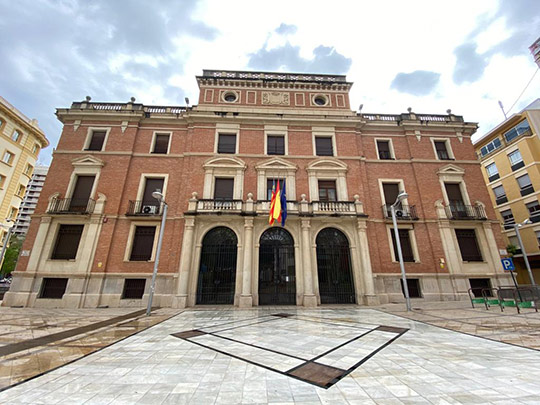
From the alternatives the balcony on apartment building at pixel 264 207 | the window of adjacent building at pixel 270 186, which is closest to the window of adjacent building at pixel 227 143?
the window of adjacent building at pixel 270 186

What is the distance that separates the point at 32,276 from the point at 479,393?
18.7 meters

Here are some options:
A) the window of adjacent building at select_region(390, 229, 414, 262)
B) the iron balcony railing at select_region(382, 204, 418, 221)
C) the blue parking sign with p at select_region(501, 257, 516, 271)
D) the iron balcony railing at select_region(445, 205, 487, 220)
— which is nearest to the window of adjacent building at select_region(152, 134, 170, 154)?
the iron balcony railing at select_region(382, 204, 418, 221)

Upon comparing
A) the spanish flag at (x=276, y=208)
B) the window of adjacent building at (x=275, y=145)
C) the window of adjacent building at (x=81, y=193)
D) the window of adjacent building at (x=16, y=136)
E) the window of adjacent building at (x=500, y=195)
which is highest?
the window of adjacent building at (x=16, y=136)

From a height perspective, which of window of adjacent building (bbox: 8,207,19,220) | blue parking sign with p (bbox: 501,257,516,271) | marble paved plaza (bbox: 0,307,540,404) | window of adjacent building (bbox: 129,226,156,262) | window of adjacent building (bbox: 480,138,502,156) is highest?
window of adjacent building (bbox: 480,138,502,156)

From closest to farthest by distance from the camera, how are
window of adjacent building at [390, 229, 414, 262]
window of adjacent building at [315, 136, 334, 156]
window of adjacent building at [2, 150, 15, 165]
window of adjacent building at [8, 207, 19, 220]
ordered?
1. window of adjacent building at [390, 229, 414, 262]
2. window of adjacent building at [315, 136, 334, 156]
3. window of adjacent building at [2, 150, 15, 165]
4. window of adjacent building at [8, 207, 19, 220]

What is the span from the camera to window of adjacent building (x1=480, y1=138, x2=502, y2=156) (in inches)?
923

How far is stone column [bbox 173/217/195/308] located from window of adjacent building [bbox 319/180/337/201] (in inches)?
334

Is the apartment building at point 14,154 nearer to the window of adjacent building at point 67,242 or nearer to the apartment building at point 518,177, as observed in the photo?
the window of adjacent building at point 67,242

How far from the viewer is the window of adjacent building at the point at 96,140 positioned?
52.0 feet

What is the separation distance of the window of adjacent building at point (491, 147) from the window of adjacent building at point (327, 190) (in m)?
21.5

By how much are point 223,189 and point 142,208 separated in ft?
17.3

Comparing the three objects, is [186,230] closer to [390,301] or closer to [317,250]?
[317,250]

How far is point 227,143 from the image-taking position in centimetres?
1625

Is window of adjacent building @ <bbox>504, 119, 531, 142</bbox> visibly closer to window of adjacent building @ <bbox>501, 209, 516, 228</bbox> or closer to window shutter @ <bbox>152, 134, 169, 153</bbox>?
window of adjacent building @ <bbox>501, 209, 516, 228</bbox>
